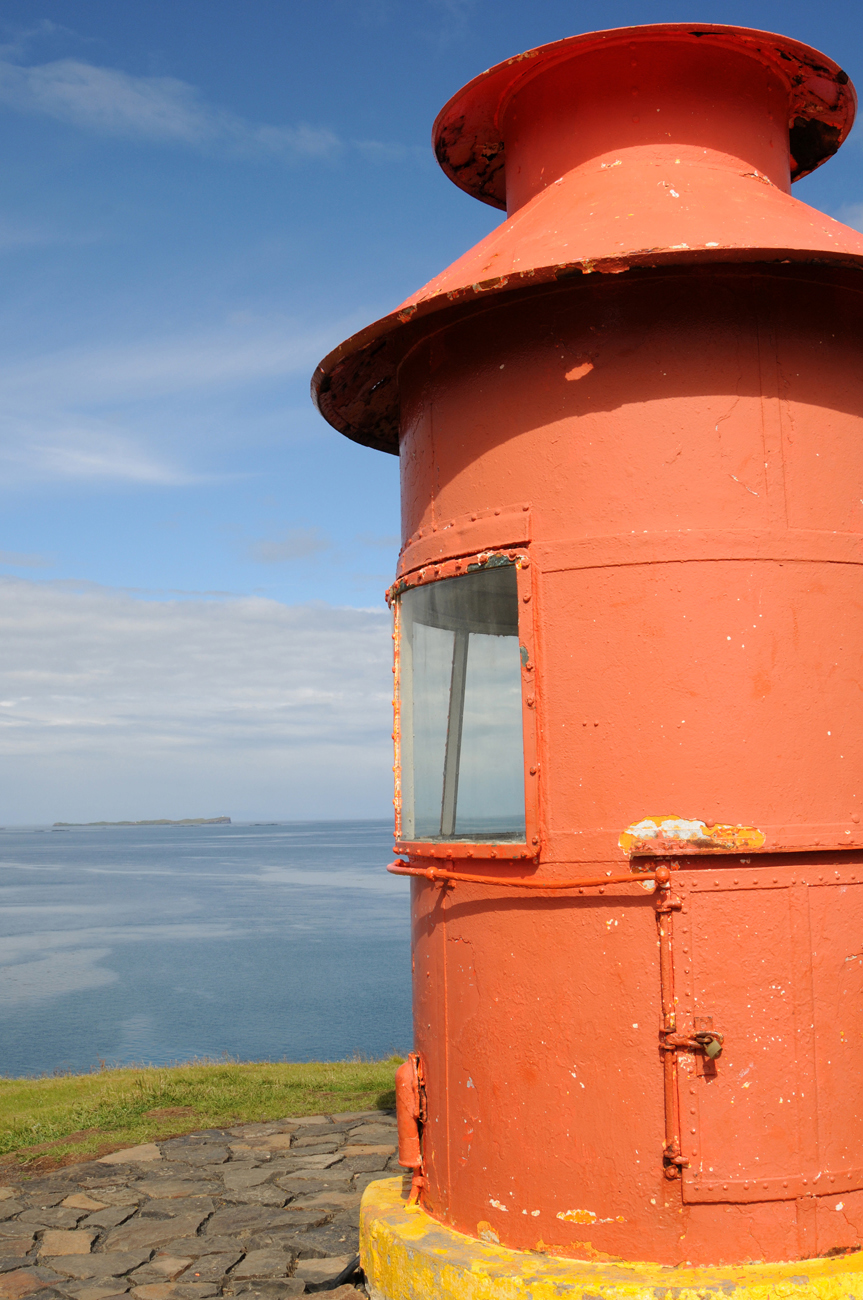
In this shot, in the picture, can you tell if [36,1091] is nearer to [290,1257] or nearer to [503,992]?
[290,1257]

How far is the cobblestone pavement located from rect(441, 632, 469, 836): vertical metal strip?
196 cm

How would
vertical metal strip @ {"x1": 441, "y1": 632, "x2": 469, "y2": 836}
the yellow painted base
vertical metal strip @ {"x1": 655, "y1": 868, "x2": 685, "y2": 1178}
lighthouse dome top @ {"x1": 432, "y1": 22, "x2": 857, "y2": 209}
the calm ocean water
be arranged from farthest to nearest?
the calm ocean water → vertical metal strip @ {"x1": 441, "y1": 632, "x2": 469, "y2": 836} → lighthouse dome top @ {"x1": 432, "y1": 22, "x2": 857, "y2": 209} → vertical metal strip @ {"x1": 655, "y1": 868, "x2": 685, "y2": 1178} → the yellow painted base

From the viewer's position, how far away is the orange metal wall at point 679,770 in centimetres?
352

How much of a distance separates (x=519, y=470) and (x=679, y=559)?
0.72m

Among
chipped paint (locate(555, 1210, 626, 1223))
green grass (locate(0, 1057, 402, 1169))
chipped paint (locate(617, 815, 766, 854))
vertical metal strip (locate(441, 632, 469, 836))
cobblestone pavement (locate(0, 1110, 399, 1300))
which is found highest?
vertical metal strip (locate(441, 632, 469, 836))

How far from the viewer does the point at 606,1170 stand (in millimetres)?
3568

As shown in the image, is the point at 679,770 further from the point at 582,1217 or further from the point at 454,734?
the point at 582,1217

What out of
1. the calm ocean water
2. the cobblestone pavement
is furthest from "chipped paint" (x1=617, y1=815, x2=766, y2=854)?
the calm ocean water

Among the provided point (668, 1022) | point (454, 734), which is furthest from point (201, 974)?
point (668, 1022)

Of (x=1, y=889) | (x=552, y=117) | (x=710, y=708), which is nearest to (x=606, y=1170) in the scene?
(x=710, y=708)

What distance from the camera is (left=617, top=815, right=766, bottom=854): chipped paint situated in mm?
3566

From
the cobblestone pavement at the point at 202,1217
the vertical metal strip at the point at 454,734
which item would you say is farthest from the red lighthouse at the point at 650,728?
the cobblestone pavement at the point at 202,1217

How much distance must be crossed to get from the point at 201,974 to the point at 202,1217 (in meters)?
39.2

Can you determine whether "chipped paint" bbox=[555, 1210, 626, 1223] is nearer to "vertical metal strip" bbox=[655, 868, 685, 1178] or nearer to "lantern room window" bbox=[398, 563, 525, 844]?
"vertical metal strip" bbox=[655, 868, 685, 1178]
